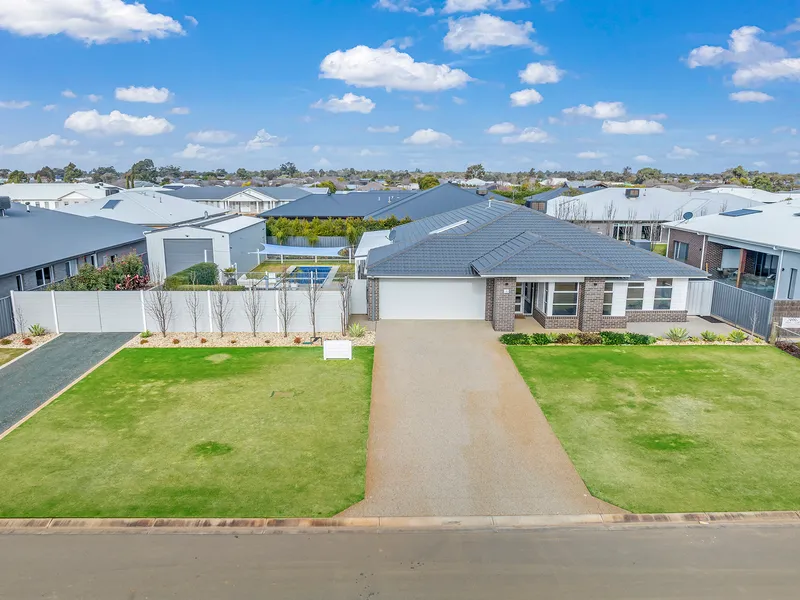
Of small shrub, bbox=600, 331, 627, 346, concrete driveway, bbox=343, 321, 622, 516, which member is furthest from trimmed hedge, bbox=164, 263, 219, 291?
small shrub, bbox=600, 331, 627, 346

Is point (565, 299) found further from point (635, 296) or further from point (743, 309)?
point (743, 309)

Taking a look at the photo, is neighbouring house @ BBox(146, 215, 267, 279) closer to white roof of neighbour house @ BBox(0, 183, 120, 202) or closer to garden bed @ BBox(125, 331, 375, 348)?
garden bed @ BBox(125, 331, 375, 348)

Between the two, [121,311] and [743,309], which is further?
[743,309]

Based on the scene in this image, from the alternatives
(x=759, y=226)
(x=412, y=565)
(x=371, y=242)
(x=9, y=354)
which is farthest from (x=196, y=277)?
(x=759, y=226)

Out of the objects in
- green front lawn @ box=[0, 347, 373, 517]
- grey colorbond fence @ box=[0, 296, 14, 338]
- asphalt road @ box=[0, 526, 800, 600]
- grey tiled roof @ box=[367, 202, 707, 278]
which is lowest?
asphalt road @ box=[0, 526, 800, 600]

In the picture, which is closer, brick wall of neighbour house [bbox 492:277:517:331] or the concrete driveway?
the concrete driveway
